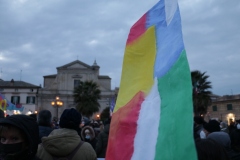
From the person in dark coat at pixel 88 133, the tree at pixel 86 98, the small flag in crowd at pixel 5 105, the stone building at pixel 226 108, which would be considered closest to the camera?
the person in dark coat at pixel 88 133

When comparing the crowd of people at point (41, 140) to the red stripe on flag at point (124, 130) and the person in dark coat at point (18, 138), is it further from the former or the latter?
the red stripe on flag at point (124, 130)

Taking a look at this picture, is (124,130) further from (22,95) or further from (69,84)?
(22,95)

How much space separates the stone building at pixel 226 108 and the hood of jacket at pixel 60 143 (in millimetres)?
43343

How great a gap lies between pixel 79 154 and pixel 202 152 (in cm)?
119

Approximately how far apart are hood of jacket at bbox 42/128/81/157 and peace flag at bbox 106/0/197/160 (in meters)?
0.75

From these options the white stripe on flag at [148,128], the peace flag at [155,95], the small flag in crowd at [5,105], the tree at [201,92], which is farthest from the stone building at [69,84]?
the white stripe on flag at [148,128]

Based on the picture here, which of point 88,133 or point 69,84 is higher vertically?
point 69,84

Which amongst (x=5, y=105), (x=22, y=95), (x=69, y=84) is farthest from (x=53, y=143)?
(x=22, y=95)

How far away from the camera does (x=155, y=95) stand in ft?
6.61

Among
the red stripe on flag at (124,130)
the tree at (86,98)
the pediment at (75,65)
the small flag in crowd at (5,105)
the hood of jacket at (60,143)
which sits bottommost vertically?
the hood of jacket at (60,143)

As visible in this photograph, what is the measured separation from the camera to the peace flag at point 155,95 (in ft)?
5.63

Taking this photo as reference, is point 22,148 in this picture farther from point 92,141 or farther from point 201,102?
point 201,102

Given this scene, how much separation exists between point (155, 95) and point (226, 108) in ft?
156

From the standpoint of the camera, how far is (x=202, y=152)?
6.86ft
